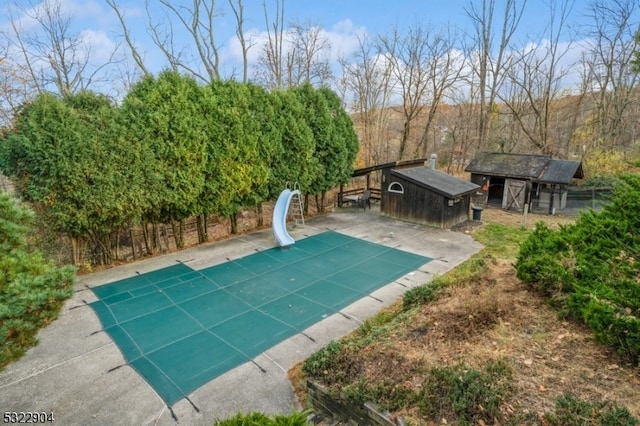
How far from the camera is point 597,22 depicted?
1795 centimetres

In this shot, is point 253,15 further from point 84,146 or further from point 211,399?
point 211,399

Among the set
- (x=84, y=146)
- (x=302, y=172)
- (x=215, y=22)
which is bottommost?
(x=302, y=172)

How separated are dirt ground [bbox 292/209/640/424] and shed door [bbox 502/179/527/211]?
10.4 metres

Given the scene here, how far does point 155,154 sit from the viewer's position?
8461 millimetres

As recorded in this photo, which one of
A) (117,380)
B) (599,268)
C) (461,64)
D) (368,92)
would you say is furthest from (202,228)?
(461,64)

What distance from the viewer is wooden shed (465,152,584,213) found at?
13.8 m

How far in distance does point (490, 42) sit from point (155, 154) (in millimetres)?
20733

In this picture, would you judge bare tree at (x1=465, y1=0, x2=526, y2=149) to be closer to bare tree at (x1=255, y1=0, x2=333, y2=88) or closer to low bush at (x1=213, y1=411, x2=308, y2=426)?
bare tree at (x1=255, y1=0, x2=333, y2=88)

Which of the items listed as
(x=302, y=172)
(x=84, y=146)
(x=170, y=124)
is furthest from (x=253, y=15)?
(x=84, y=146)

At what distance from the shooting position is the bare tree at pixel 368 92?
2108cm

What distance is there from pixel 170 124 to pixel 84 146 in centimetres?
211

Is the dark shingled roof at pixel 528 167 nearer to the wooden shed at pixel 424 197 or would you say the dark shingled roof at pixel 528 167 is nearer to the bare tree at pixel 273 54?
the wooden shed at pixel 424 197

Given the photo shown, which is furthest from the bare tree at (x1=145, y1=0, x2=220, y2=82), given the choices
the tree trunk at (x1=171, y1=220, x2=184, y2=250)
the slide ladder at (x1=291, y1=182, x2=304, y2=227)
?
the tree trunk at (x1=171, y1=220, x2=184, y2=250)

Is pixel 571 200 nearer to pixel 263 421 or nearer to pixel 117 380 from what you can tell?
pixel 263 421
